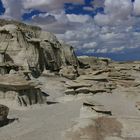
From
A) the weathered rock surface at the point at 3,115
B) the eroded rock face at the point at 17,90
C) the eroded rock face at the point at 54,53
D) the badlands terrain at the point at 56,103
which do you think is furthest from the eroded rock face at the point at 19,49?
the weathered rock surface at the point at 3,115

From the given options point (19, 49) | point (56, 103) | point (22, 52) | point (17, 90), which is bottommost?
point (56, 103)

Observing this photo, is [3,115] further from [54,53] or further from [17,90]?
[54,53]

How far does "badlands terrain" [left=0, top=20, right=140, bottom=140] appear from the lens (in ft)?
44.0

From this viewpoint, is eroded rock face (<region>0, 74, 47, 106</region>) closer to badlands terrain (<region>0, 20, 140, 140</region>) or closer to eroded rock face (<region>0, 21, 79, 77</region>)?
badlands terrain (<region>0, 20, 140, 140</region>)

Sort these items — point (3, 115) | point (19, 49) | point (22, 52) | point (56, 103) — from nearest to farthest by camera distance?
point (3, 115), point (56, 103), point (22, 52), point (19, 49)

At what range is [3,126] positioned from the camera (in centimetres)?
1505

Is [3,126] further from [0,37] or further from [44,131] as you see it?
[0,37]

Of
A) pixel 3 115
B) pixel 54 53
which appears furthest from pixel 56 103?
pixel 54 53

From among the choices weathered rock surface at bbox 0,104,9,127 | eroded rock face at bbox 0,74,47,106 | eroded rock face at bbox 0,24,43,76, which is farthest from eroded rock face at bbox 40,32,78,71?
weathered rock surface at bbox 0,104,9,127

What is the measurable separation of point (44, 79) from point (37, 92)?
1261 cm

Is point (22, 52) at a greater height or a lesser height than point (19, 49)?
lesser

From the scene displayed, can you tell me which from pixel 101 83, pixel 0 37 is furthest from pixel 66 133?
pixel 0 37

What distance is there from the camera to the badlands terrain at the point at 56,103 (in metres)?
13.4

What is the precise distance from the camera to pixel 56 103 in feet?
76.3
